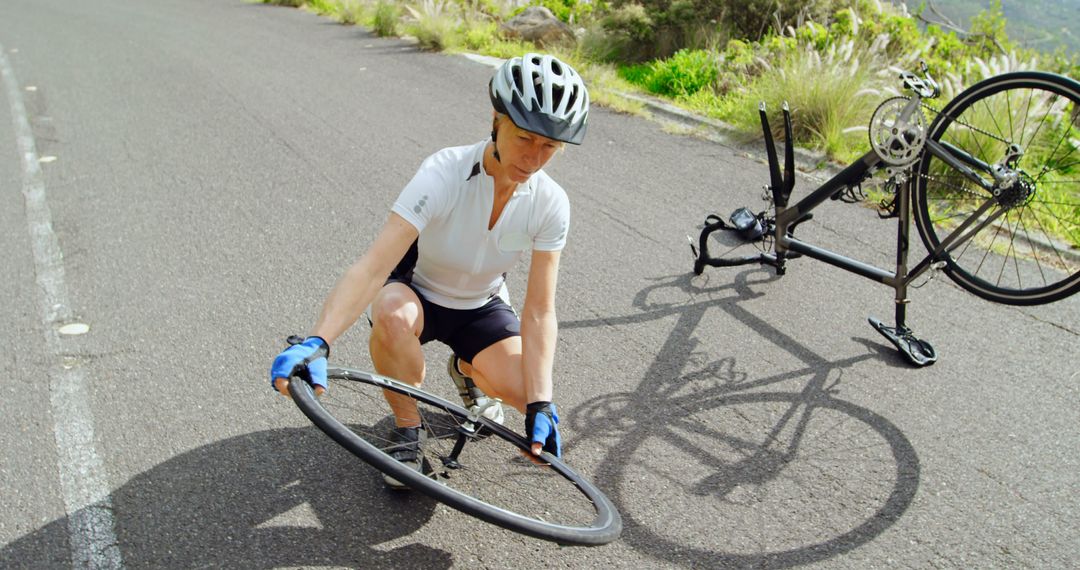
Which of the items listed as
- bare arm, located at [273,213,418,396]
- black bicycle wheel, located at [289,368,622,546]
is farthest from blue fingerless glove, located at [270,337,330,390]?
bare arm, located at [273,213,418,396]

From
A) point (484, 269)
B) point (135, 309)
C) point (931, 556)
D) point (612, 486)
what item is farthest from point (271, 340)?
point (931, 556)

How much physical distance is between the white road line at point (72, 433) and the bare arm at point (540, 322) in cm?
153

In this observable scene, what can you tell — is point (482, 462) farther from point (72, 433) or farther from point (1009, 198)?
point (1009, 198)

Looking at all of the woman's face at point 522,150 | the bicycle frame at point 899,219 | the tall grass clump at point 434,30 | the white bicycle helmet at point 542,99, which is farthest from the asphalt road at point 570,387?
the tall grass clump at point 434,30

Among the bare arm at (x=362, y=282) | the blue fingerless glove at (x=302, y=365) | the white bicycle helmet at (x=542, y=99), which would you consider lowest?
the blue fingerless glove at (x=302, y=365)

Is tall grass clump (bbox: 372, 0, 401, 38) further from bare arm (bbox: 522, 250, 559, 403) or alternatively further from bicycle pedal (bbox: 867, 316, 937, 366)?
bare arm (bbox: 522, 250, 559, 403)

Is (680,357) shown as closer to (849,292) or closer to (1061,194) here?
(849,292)

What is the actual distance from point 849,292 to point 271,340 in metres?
3.42

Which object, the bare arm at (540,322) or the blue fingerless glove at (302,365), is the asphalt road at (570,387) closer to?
the bare arm at (540,322)

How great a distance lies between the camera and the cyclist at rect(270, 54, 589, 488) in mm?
2920

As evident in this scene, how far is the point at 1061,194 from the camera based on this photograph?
7.21 meters

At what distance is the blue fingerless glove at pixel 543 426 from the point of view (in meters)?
2.98

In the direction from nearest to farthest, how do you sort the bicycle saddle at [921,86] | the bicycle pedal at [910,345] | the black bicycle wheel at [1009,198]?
the black bicycle wheel at [1009,198] → the bicycle saddle at [921,86] → the bicycle pedal at [910,345]

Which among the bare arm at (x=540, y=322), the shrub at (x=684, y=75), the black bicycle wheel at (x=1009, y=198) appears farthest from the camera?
the shrub at (x=684, y=75)
